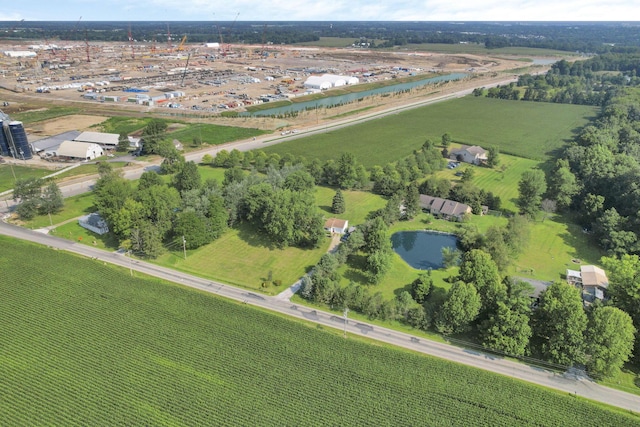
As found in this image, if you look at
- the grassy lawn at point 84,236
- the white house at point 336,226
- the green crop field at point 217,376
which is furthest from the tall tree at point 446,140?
the grassy lawn at point 84,236

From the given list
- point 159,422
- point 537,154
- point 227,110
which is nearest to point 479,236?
point 159,422

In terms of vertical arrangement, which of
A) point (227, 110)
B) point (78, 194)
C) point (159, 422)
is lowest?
point (159, 422)

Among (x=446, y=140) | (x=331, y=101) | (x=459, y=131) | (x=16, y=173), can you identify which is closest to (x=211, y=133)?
(x=16, y=173)

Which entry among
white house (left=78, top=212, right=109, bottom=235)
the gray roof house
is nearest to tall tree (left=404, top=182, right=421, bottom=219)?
the gray roof house

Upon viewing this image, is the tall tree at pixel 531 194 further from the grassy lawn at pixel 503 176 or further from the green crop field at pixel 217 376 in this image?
the green crop field at pixel 217 376

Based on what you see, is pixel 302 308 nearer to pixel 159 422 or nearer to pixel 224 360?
pixel 224 360

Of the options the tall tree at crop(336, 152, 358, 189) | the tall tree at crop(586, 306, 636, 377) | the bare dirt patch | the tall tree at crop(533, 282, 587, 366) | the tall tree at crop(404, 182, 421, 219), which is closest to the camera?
the tall tree at crop(586, 306, 636, 377)

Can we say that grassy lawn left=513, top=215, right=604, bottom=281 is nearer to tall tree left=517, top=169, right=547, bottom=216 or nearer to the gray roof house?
tall tree left=517, top=169, right=547, bottom=216
